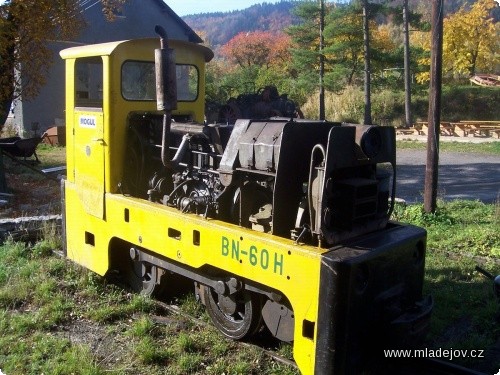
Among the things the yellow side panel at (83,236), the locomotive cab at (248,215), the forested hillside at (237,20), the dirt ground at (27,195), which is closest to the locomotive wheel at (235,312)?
the locomotive cab at (248,215)

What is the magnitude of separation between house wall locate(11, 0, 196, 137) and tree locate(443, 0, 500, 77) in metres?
19.6

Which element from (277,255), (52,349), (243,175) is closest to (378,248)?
(277,255)

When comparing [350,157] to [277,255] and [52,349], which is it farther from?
[52,349]

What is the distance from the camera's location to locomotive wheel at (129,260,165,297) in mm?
5578

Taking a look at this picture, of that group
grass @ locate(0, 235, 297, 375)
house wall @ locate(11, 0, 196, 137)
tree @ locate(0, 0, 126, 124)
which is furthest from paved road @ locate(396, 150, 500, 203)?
house wall @ locate(11, 0, 196, 137)

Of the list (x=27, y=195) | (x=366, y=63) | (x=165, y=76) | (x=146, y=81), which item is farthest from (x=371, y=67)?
(x=165, y=76)

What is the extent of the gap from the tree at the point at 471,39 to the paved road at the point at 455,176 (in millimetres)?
19340

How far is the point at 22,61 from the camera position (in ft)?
41.1

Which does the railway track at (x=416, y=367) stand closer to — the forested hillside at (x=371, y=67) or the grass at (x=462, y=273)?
the grass at (x=462, y=273)

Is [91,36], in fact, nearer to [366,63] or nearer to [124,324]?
[366,63]

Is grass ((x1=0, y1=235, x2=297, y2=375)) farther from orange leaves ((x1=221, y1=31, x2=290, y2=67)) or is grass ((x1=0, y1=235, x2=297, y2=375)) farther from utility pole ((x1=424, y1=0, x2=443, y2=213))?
orange leaves ((x1=221, y1=31, x2=290, y2=67))

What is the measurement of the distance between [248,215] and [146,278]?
1762 millimetres

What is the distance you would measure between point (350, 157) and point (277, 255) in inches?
33.7

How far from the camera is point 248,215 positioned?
4.63 metres
